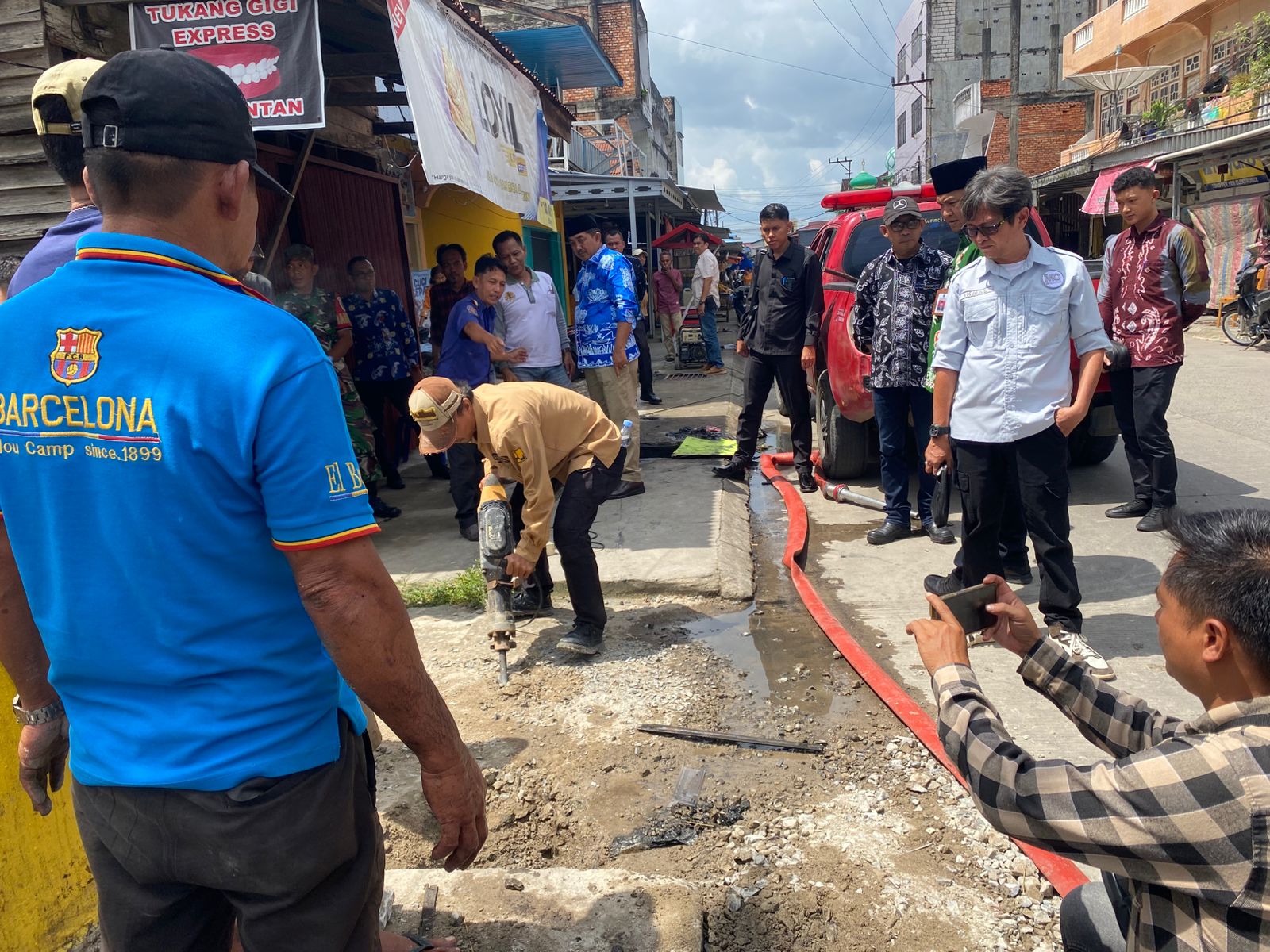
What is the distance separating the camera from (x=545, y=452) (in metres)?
3.86

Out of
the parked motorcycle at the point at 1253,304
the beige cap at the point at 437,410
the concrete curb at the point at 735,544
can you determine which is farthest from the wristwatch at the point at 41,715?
the parked motorcycle at the point at 1253,304

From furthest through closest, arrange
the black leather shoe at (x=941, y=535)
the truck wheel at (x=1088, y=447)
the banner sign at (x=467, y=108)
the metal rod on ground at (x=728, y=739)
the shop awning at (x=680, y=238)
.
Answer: the shop awning at (x=680, y=238) → the truck wheel at (x=1088, y=447) → the black leather shoe at (x=941, y=535) → the banner sign at (x=467, y=108) → the metal rod on ground at (x=728, y=739)

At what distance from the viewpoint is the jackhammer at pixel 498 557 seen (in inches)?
148

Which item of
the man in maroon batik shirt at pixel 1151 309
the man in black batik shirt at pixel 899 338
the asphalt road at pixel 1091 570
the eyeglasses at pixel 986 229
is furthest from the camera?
the man in black batik shirt at pixel 899 338

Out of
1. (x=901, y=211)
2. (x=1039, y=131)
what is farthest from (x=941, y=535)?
(x=1039, y=131)

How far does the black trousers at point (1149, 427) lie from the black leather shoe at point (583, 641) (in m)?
3.63

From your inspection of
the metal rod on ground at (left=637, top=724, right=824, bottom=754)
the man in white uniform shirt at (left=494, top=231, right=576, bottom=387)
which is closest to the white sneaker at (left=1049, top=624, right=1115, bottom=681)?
the metal rod on ground at (left=637, top=724, right=824, bottom=754)

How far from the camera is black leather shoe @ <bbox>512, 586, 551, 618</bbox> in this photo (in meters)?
4.66

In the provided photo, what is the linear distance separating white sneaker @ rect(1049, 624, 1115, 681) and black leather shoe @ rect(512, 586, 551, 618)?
252cm

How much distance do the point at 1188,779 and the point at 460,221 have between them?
11091 mm

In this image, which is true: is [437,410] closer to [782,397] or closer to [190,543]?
[190,543]

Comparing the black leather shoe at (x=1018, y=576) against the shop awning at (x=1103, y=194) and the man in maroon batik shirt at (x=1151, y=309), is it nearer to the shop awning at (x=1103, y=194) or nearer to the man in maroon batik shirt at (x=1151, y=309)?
the man in maroon batik shirt at (x=1151, y=309)

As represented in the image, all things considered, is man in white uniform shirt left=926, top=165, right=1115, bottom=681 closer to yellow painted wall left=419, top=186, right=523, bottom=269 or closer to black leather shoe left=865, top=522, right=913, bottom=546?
black leather shoe left=865, top=522, right=913, bottom=546

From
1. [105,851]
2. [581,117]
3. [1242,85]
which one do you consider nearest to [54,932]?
[105,851]
